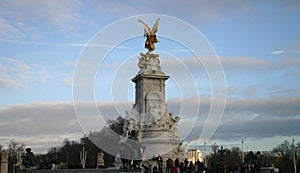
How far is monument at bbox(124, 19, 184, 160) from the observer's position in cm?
4594

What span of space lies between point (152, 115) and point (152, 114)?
22 cm

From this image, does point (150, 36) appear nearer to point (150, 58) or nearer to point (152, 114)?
point (150, 58)

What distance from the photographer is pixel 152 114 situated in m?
49.9

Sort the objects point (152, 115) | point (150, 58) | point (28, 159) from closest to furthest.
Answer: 1. point (28, 159)
2. point (152, 115)
3. point (150, 58)

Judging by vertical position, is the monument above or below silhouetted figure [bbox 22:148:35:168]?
above

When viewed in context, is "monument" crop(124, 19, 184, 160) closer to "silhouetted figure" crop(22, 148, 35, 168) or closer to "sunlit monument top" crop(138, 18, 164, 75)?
"sunlit monument top" crop(138, 18, 164, 75)

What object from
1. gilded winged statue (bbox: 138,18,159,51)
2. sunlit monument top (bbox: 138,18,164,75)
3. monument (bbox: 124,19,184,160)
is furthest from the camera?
gilded winged statue (bbox: 138,18,159,51)

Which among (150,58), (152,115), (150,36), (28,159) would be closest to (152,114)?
(152,115)

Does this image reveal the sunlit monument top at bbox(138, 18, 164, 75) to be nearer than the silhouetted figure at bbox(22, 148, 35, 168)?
No

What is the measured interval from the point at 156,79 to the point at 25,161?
27394 millimetres

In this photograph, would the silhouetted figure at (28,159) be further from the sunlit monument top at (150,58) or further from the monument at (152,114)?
the sunlit monument top at (150,58)

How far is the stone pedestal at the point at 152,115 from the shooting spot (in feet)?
151

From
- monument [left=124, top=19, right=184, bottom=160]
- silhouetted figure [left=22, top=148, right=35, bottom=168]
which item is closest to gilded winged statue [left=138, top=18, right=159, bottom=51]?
monument [left=124, top=19, right=184, bottom=160]

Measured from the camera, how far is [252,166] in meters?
30.9
